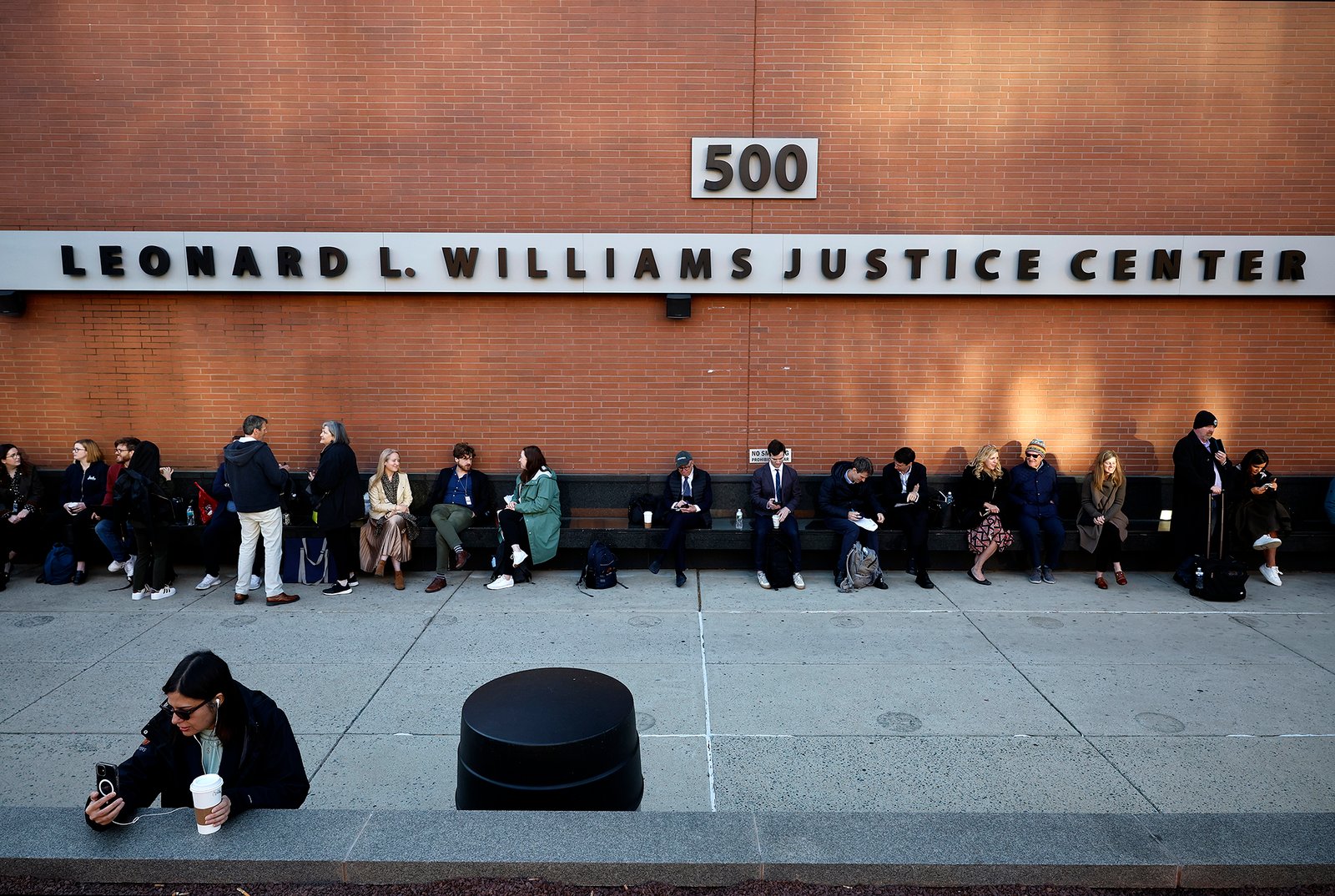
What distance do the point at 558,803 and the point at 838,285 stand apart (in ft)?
22.7

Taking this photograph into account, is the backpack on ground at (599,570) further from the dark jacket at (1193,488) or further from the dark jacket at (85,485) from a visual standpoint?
the dark jacket at (1193,488)

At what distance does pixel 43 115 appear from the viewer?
8.38 metres

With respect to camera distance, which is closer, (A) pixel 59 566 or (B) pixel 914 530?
(A) pixel 59 566

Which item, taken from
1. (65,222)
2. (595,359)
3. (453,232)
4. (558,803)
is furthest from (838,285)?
(65,222)

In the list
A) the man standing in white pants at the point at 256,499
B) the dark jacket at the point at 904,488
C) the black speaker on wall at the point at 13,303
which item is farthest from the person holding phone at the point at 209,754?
the black speaker on wall at the point at 13,303

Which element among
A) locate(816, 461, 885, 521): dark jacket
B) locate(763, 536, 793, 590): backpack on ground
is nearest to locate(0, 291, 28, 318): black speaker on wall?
locate(763, 536, 793, 590): backpack on ground

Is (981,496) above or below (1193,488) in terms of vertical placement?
below

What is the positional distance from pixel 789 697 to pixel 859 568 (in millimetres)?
2885

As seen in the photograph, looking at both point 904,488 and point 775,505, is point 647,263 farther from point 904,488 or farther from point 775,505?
point 904,488

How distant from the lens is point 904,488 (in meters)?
8.34

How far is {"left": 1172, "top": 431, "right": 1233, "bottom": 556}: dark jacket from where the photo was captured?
8.00m

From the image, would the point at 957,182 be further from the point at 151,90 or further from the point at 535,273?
the point at 151,90

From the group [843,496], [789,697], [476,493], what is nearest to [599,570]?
[476,493]

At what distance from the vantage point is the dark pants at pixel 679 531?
8289mm
